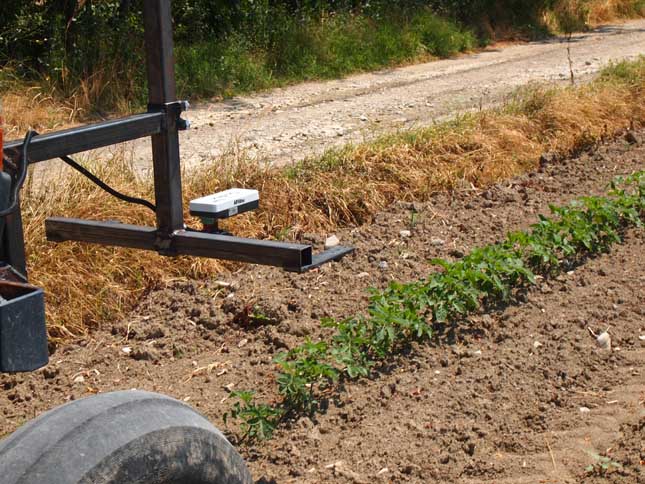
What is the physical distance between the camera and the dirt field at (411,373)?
145 inches

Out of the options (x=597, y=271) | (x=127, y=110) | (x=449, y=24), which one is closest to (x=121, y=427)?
(x=597, y=271)

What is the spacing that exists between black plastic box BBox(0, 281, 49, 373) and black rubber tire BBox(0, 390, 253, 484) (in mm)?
183

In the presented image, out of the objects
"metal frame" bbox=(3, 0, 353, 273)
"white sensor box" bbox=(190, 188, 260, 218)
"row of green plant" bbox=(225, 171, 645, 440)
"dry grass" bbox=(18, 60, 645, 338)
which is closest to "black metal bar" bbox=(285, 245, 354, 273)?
"metal frame" bbox=(3, 0, 353, 273)

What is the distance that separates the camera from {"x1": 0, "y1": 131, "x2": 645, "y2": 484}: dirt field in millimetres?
3686

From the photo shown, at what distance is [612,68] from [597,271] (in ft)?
18.5

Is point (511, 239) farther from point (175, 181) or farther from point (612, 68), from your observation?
point (612, 68)

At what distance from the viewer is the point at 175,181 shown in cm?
356

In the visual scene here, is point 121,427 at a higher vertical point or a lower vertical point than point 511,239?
higher

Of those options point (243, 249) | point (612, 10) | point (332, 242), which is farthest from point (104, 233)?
point (612, 10)

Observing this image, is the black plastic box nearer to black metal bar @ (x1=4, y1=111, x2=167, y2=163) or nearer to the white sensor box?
black metal bar @ (x1=4, y1=111, x2=167, y2=163)

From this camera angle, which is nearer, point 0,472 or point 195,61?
point 0,472

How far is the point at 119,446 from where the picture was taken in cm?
202

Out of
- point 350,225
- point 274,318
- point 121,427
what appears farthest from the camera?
point 350,225

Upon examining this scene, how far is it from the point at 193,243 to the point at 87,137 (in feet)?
2.17
